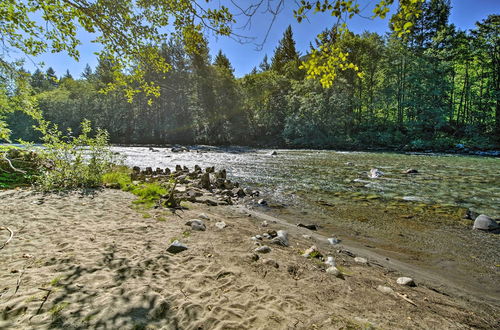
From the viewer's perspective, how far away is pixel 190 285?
2934 millimetres

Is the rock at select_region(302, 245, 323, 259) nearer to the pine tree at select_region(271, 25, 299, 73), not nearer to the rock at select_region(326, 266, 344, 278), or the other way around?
the rock at select_region(326, 266, 344, 278)

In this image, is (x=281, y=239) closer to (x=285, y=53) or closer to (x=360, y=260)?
(x=360, y=260)

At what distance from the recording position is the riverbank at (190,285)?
234 cm

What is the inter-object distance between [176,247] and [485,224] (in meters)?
7.44

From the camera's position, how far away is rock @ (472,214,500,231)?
5.75 metres

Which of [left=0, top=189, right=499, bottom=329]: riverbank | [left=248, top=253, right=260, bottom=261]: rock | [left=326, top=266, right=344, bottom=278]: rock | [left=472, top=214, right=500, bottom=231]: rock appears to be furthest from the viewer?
[left=472, top=214, right=500, bottom=231]: rock

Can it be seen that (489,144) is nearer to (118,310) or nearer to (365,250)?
(365,250)

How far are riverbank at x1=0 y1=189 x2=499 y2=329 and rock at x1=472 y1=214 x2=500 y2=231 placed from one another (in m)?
3.50

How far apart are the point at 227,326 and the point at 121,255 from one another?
212cm

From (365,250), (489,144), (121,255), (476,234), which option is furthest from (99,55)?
(489,144)

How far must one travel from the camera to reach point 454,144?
89.4 ft

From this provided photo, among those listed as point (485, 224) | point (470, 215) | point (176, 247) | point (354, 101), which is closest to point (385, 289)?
point (176, 247)

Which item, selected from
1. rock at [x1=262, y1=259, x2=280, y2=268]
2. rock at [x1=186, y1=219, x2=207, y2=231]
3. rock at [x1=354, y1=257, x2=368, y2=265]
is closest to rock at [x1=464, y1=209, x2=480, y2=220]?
rock at [x1=354, y1=257, x2=368, y2=265]

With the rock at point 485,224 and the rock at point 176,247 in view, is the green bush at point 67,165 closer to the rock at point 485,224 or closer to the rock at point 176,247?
the rock at point 176,247
